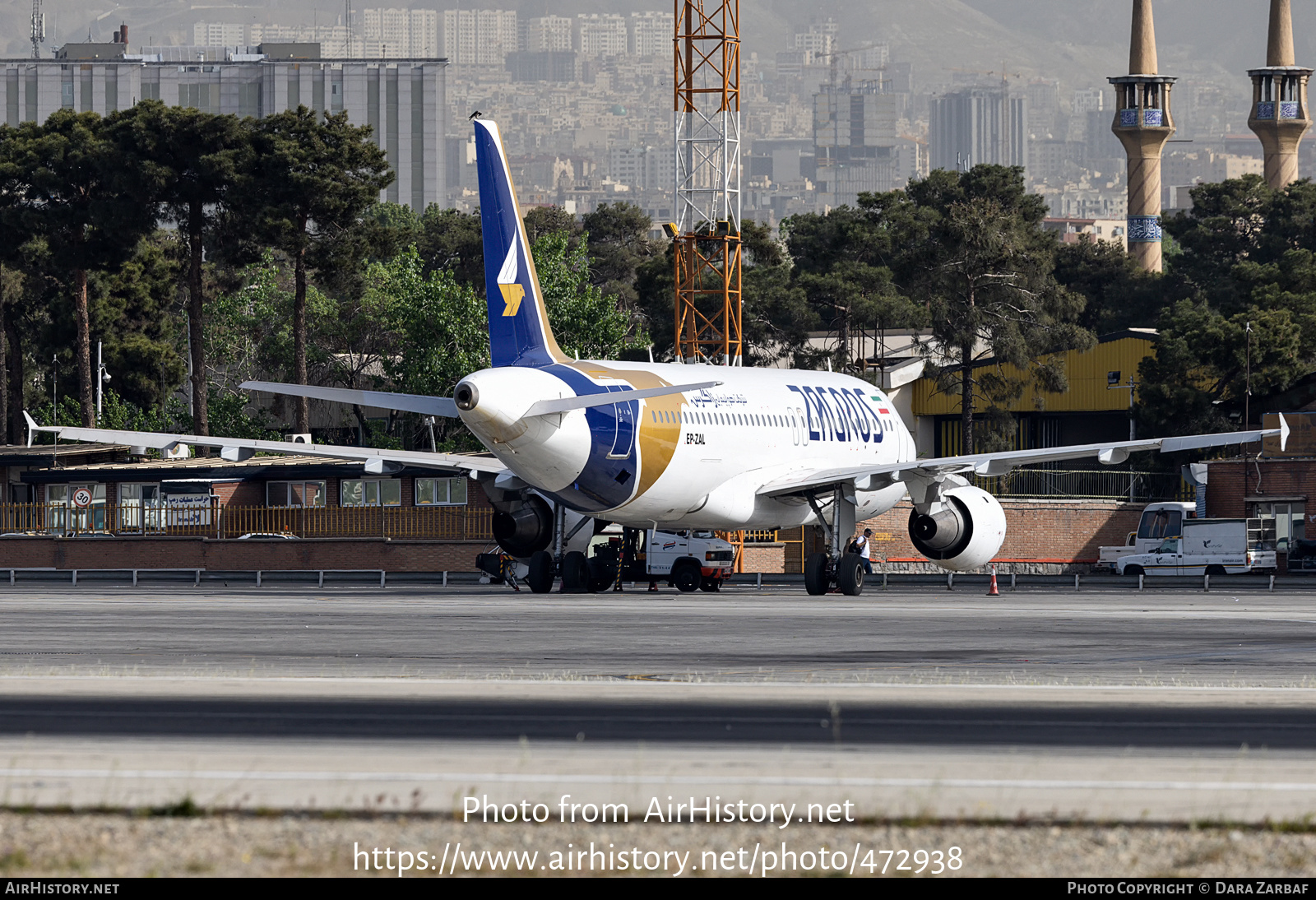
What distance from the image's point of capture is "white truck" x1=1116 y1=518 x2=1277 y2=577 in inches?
2269

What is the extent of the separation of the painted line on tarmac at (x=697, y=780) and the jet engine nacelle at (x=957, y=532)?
94.3ft

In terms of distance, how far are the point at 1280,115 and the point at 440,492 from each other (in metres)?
129

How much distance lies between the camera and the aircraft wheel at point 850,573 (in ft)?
135

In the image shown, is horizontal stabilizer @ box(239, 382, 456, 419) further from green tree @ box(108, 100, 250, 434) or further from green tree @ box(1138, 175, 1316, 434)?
green tree @ box(108, 100, 250, 434)

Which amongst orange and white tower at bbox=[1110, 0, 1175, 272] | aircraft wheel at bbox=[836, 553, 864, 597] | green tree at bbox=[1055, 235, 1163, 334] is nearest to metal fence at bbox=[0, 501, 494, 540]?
aircraft wheel at bbox=[836, 553, 864, 597]

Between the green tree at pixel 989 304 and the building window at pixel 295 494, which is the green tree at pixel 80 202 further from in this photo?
the green tree at pixel 989 304

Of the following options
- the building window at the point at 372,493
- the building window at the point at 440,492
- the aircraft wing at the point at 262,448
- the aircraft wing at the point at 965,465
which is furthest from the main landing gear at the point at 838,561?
the building window at the point at 372,493

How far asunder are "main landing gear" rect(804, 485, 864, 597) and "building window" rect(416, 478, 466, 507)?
766 inches

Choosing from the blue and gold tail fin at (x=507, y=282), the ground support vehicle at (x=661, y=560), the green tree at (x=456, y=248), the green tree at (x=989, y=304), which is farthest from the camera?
the green tree at (x=456, y=248)

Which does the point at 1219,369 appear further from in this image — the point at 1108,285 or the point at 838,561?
the point at 1108,285

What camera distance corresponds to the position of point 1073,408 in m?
89.8

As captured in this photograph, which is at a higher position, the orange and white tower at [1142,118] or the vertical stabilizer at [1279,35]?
the vertical stabilizer at [1279,35]

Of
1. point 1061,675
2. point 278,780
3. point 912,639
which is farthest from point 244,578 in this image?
point 278,780

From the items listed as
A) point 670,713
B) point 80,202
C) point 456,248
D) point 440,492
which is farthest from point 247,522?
point 456,248
